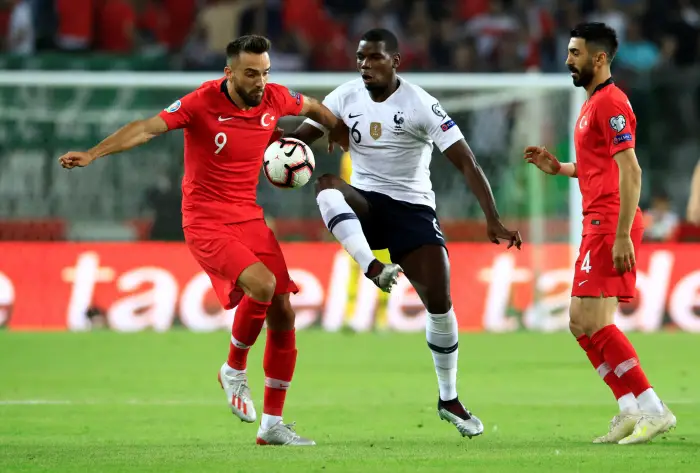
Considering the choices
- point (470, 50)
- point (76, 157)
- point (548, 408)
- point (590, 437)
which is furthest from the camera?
point (470, 50)

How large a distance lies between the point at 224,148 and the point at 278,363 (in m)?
1.30

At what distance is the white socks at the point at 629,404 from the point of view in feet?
25.3

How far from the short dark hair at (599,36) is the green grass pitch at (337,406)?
220 centimetres

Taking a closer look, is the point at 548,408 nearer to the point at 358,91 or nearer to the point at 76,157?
the point at 358,91

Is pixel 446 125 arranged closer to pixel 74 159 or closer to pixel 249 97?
pixel 249 97

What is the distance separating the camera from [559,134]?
17188 millimetres

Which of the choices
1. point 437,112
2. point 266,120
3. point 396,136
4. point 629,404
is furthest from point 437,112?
point 629,404

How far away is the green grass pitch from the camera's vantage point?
6.83 m

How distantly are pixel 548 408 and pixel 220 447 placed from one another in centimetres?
309

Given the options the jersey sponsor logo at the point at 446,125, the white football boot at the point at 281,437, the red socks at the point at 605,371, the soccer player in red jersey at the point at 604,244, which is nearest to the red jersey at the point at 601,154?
the soccer player in red jersey at the point at 604,244

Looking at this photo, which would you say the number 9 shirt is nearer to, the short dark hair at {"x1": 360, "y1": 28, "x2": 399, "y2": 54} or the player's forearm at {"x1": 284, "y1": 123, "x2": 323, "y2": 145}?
the player's forearm at {"x1": 284, "y1": 123, "x2": 323, "y2": 145}

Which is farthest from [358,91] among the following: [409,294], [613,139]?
[409,294]

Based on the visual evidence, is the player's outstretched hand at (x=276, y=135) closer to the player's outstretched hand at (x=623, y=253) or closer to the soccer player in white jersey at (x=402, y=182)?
the soccer player in white jersey at (x=402, y=182)

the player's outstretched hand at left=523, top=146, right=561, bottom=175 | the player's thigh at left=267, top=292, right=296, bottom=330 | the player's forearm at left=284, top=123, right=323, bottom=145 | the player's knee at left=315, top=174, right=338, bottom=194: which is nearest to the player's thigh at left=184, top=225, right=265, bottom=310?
the player's thigh at left=267, top=292, right=296, bottom=330
